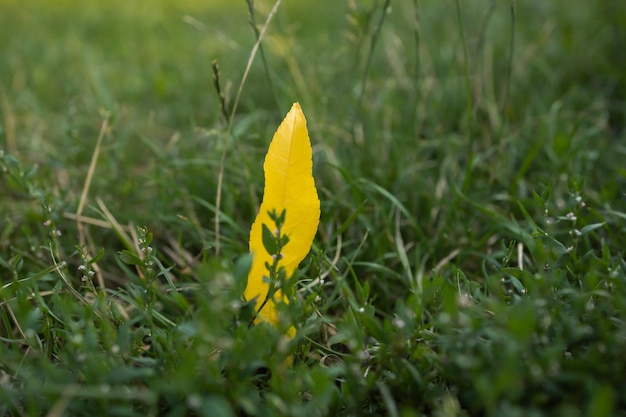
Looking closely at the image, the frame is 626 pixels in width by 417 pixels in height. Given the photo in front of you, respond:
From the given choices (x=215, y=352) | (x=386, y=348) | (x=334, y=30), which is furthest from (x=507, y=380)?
(x=334, y=30)

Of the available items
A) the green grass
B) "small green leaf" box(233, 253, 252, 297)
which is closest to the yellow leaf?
the green grass

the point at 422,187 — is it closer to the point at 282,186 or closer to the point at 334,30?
the point at 282,186

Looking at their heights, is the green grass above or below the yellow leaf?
below

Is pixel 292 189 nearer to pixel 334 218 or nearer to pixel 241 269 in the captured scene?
pixel 241 269

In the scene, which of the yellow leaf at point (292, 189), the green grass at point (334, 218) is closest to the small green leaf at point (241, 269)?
the green grass at point (334, 218)

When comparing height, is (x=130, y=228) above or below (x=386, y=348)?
below

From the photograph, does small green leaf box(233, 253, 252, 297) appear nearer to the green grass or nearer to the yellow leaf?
the green grass
